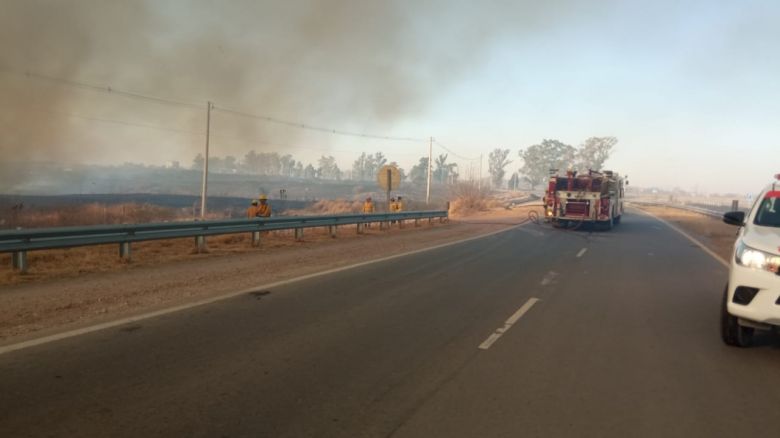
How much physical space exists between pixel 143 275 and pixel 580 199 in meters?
17.5

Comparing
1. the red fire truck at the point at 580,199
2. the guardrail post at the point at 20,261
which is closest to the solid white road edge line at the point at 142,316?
the guardrail post at the point at 20,261

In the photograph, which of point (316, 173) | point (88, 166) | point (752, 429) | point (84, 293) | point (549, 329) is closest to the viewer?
point (752, 429)

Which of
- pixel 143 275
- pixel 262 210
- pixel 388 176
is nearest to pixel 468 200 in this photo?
pixel 388 176

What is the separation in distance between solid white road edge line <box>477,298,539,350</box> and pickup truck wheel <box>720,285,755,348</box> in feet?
6.77

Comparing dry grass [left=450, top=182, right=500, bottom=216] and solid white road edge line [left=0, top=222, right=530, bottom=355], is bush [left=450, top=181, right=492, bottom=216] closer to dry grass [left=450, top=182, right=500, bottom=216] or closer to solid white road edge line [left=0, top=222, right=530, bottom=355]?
dry grass [left=450, top=182, right=500, bottom=216]

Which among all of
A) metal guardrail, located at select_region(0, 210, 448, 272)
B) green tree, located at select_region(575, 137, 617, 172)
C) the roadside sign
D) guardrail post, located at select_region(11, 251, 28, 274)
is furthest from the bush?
green tree, located at select_region(575, 137, 617, 172)

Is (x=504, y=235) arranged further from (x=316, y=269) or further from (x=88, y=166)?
(x=88, y=166)

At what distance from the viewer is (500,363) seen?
4.73 meters

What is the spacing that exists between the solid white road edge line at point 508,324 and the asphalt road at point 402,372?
→ 22 mm

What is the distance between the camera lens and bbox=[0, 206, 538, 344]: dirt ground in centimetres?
609

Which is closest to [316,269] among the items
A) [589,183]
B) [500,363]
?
[500,363]

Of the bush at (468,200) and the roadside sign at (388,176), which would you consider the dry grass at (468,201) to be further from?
the roadside sign at (388,176)

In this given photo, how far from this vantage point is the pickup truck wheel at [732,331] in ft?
17.2

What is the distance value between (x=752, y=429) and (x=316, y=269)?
737cm
